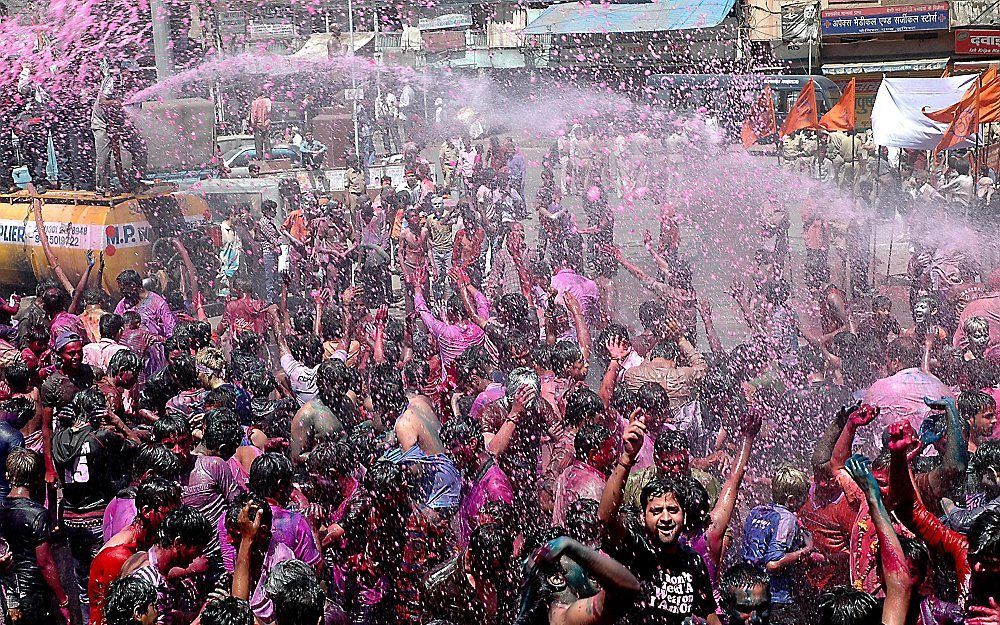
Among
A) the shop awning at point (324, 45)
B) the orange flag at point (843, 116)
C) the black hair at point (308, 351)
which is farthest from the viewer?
the shop awning at point (324, 45)

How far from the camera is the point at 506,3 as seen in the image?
27984 mm

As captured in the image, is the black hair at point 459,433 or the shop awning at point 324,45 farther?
the shop awning at point 324,45

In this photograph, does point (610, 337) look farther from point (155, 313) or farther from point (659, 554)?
point (155, 313)

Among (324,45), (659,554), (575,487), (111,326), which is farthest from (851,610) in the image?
(324,45)

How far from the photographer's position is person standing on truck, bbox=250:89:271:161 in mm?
17281

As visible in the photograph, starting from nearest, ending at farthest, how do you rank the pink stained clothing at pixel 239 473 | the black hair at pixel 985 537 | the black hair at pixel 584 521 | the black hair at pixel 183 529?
the black hair at pixel 985 537 < the black hair at pixel 584 521 < the black hair at pixel 183 529 < the pink stained clothing at pixel 239 473

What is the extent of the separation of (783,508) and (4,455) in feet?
10.5

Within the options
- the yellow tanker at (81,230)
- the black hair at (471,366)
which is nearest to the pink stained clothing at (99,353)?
the black hair at (471,366)

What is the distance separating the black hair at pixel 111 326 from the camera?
6.80m

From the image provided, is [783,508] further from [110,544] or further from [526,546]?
[110,544]

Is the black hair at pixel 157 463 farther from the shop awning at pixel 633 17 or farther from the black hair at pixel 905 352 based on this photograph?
the shop awning at pixel 633 17

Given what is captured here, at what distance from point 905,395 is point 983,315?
1497mm

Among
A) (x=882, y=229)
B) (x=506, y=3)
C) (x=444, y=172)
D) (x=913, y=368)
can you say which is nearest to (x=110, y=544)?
(x=913, y=368)

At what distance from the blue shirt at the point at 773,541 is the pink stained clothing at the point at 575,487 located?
0.54 m
